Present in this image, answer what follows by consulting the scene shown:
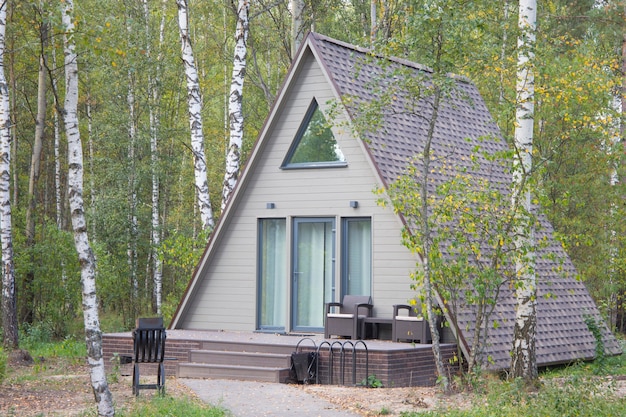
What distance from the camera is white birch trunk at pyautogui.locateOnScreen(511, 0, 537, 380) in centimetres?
1199

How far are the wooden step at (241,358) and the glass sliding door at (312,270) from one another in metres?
1.99

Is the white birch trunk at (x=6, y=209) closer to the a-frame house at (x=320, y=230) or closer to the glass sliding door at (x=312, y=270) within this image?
the a-frame house at (x=320, y=230)

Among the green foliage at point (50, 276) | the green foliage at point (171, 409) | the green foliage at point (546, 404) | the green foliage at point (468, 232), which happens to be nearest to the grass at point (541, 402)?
the green foliage at point (546, 404)

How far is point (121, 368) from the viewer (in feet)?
48.4

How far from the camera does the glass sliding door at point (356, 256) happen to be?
49.3ft

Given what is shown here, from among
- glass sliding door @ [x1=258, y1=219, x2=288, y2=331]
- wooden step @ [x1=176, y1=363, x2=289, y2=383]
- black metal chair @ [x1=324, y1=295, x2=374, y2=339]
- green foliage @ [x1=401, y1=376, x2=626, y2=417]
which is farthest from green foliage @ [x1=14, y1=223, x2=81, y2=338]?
green foliage @ [x1=401, y1=376, x2=626, y2=417]

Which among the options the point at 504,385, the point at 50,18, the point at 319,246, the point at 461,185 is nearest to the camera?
the point at 50,18

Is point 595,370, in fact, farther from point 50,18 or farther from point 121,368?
point 50,18

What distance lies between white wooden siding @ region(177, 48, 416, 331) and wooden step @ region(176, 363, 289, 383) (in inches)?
93.3

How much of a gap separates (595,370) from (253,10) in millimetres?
18761

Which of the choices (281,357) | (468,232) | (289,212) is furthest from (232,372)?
(468,232)

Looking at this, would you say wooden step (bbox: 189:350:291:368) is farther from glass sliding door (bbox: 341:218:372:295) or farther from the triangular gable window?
the triangular gable window

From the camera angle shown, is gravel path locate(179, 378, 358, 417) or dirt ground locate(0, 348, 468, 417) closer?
gravel path locate(179, 378, 358, 417)

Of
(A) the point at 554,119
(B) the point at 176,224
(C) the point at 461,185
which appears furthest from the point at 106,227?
(C) the point at 461,185
